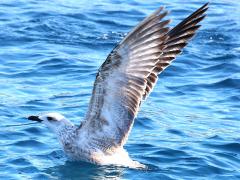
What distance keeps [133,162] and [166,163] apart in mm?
618

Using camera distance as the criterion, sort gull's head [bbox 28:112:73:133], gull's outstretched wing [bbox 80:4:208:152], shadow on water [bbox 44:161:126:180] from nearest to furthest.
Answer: gull's outstretched wing [bbox 80:4:208:152]
shadow on water [bbox 44:161:126:180]
gull's head [bbox 28:112:73:133]

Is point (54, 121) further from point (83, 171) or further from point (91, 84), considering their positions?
point (91, 84)

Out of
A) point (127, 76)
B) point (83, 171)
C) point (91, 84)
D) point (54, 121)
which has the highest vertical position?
point (91, 84)

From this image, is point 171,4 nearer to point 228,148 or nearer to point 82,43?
point 82,43

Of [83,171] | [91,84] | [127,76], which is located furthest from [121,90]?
[91,84]

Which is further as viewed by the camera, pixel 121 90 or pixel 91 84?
pixel 91 84

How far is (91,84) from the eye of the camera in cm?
1398

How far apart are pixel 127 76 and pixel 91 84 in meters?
4.26

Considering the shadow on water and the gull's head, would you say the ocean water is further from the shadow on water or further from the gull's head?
the gull's head

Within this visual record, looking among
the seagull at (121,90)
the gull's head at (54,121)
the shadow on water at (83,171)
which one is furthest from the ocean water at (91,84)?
the gull's head at (54,121)

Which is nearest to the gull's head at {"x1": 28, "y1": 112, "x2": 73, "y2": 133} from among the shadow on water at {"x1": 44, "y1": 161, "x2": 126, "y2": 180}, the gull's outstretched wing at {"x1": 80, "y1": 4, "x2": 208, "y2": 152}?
the gull's outstretched wing at {"x1": 80, "y1": 4, "x2": 208, "y2": 152}

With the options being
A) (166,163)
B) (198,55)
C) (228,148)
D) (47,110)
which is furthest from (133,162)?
(198,55)

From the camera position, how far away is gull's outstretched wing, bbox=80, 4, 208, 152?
9555mm

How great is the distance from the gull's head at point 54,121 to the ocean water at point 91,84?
460 millimetres
